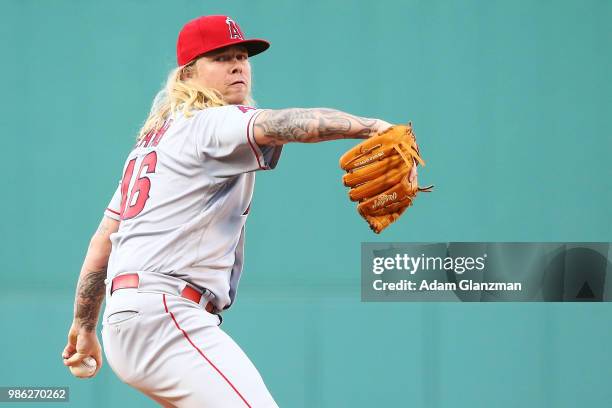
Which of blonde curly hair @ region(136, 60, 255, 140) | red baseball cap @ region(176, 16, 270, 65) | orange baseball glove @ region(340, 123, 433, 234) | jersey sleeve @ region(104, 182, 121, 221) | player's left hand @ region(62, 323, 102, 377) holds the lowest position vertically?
player's left hand @ region(62, 323, 102, 377)

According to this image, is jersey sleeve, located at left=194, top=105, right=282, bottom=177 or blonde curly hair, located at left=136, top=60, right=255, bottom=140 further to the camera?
blonde curly hair, located at left=136, top=60, right=255, bottom=140

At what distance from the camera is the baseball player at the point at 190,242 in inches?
87.7

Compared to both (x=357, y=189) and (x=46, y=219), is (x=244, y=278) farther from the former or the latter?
(x=357, y=189)

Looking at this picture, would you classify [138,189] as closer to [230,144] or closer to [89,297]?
[230,144]

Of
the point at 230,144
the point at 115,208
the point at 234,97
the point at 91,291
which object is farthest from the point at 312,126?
the point at 91,291

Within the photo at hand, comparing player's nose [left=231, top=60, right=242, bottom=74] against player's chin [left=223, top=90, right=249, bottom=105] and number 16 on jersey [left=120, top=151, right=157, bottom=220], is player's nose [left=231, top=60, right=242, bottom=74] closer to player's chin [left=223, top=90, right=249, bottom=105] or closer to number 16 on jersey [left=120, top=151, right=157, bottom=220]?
player's chin [left=223, top=90, right=249, bottom=105]

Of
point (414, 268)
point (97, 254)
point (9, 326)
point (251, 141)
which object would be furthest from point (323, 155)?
point (251, 141)

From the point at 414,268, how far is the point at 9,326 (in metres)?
1.87

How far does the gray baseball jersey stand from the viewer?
228 centimetres

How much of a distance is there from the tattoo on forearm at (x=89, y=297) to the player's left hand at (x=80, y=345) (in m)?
0.02

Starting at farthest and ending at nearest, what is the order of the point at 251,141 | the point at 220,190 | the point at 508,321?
the point at 508,321
the point at 220,190
the point at 251,141

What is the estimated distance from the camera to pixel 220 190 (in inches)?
93.4

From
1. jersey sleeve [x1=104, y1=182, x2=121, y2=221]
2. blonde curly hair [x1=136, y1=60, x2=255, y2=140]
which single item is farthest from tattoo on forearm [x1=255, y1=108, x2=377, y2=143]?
jersey sleeve [x1=104, y1=182, x2=121, y2=221]

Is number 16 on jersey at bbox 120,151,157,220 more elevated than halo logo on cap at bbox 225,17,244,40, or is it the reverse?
halo logo on cap at bbox 225,17,244,40
